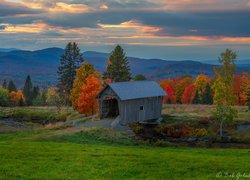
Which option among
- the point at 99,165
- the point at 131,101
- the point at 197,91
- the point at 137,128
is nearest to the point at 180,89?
the point at 197,91

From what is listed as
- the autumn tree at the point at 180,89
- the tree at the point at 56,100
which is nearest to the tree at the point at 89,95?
the tree at the point at 56,100

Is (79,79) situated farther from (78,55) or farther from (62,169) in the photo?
(62,169)

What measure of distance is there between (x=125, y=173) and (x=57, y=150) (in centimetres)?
743

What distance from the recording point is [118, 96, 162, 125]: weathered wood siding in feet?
142

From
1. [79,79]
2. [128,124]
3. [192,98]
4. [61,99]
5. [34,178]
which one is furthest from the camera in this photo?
[192,98]

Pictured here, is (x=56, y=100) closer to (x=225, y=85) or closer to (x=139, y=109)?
(x=139, y=109)

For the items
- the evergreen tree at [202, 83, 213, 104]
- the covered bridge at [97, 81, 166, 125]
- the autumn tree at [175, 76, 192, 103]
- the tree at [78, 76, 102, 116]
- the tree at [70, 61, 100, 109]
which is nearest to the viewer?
the covered bridge at [97, 81, 166, 125]

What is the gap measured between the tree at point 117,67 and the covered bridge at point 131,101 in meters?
20.2

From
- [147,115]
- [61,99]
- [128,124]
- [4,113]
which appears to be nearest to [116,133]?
[128,124]

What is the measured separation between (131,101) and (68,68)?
3776 centimetres

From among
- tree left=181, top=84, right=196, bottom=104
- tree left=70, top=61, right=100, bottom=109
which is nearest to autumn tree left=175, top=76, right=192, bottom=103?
tree left=181, top=84, right=196, bottom=104

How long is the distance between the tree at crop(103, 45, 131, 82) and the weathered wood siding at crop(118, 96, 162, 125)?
21.9 metres

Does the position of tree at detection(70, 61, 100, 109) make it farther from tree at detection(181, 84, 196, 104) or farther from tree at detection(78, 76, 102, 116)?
tree at detection(181, 84, 196, 104)

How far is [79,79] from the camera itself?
59156 mm
